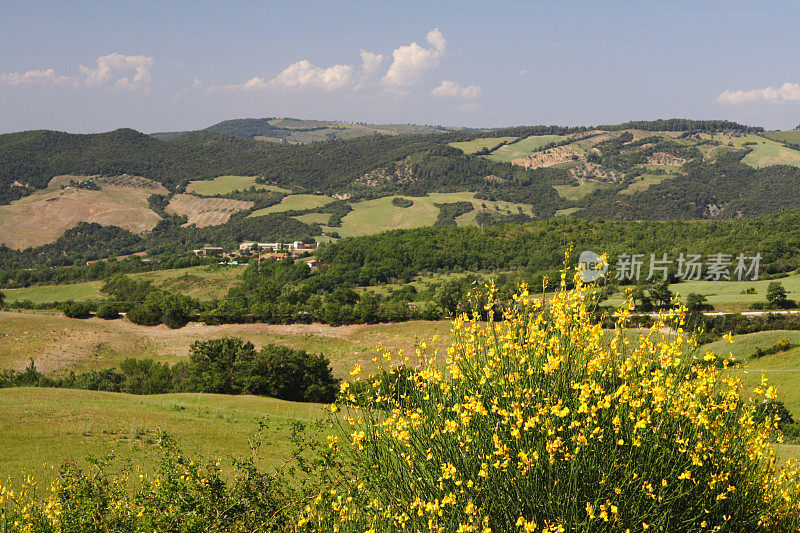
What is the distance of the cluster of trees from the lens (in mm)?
41812

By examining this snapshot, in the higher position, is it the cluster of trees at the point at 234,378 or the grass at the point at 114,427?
the grass at the point at 114,427

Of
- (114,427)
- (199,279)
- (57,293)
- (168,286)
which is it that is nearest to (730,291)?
(114,427)

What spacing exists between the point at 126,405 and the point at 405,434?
25057mm

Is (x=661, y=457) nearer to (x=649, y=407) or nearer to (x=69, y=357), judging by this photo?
(x=649, y=407)

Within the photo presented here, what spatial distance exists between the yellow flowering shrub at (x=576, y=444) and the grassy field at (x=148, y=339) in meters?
48.2

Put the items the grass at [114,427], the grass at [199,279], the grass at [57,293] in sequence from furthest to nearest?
the grass at [199,279]
the grass at [57,293]
the grass at [114,427]

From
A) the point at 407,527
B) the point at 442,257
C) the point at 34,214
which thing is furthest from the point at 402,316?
the point at 34,214

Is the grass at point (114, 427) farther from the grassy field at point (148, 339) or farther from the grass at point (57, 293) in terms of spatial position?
the grass at point (57, 293)


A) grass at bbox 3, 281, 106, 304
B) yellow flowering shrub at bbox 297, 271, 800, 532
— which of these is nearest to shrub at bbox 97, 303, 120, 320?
grass at bbox 3, 281, 106, 304

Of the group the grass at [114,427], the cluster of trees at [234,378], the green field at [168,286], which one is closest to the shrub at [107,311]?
the green field at [168,286]

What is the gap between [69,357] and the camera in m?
57.9

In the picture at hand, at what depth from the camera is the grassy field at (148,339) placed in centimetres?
5716

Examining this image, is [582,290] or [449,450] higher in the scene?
[582,290]

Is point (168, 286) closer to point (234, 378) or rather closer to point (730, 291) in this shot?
point (234, 378)
